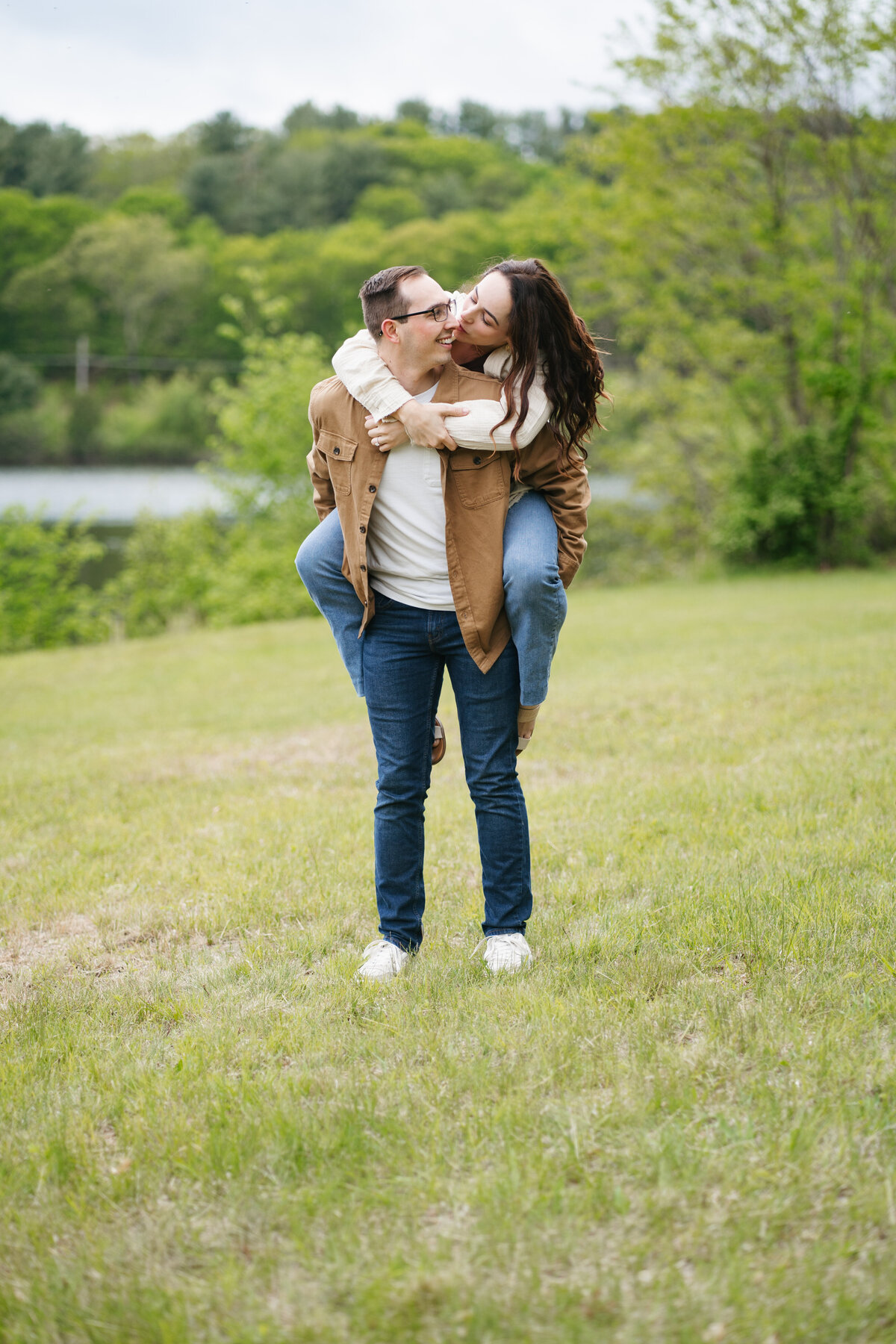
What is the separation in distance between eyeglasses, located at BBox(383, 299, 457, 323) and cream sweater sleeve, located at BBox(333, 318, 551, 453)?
0.44 feet

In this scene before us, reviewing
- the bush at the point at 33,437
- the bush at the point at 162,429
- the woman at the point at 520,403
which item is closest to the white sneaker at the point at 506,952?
the woman at the point at 520,403

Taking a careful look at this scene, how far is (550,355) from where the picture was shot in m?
2.98

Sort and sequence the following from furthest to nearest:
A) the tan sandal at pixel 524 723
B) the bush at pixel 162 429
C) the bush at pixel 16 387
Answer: the bush at pixel 162 429
the bush at pixel 16 387
the tan sandal at pixel 524 723

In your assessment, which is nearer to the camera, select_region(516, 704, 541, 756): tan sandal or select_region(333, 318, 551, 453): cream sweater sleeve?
select_region(333, 318, 551, 453): cream sweater sleeve

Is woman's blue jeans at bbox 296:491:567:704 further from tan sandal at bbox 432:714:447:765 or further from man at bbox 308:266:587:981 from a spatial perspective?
tan sandal at bbox 432:714:447:765

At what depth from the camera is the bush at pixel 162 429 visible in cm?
5344

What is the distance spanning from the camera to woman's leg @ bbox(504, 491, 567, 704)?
303 centimetres

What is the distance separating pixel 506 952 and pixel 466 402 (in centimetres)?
168

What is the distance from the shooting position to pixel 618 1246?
81.0 inches

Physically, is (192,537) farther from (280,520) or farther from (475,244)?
(475,244)

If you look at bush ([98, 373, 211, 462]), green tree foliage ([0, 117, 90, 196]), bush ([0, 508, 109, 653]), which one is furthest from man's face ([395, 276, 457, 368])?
bush ([98, 373, 211, 462])

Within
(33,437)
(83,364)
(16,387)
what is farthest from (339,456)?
(83,364)

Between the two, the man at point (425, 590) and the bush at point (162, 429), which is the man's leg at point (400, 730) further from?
the bush at point (162, 429)

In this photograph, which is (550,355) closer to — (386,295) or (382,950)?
(386,295)
